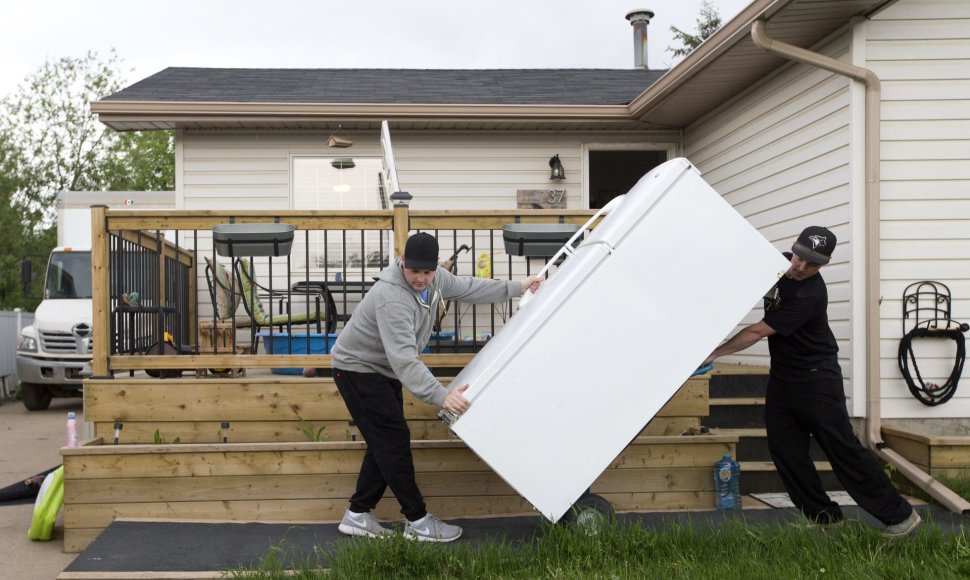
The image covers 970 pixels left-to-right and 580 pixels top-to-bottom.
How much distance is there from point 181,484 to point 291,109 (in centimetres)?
421

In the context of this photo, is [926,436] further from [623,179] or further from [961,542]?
[623,179]

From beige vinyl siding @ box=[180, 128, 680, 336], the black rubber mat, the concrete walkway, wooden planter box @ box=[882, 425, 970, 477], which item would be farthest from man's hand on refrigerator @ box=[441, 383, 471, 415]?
beige vinyl siding @ box=[180, 128, 680, 336]

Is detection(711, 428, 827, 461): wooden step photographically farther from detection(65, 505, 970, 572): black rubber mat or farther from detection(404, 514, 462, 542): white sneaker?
detection(404, 514, 462, 542): white sneaker

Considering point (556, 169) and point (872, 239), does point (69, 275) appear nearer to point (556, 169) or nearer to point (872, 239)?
point (556, 169)

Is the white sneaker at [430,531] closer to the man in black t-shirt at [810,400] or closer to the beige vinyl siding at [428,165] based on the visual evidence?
the man in black t-shirt at [810,400]

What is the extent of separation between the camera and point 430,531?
3863 mm

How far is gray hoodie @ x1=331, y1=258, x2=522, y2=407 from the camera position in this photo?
3.56 meters

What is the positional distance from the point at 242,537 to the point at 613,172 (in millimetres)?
9465

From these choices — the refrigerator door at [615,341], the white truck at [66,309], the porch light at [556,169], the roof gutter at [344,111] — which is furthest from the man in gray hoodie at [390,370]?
the white truck at [66,309]

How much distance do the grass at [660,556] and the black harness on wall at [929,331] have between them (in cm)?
153

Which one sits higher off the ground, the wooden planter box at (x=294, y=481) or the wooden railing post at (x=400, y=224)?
the wooden railing post at (x=400, y=224)

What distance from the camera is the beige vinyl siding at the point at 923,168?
5.11 metres

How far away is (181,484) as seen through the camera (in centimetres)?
430

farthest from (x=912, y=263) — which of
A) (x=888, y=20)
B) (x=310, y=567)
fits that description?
(x=310, y=567)
